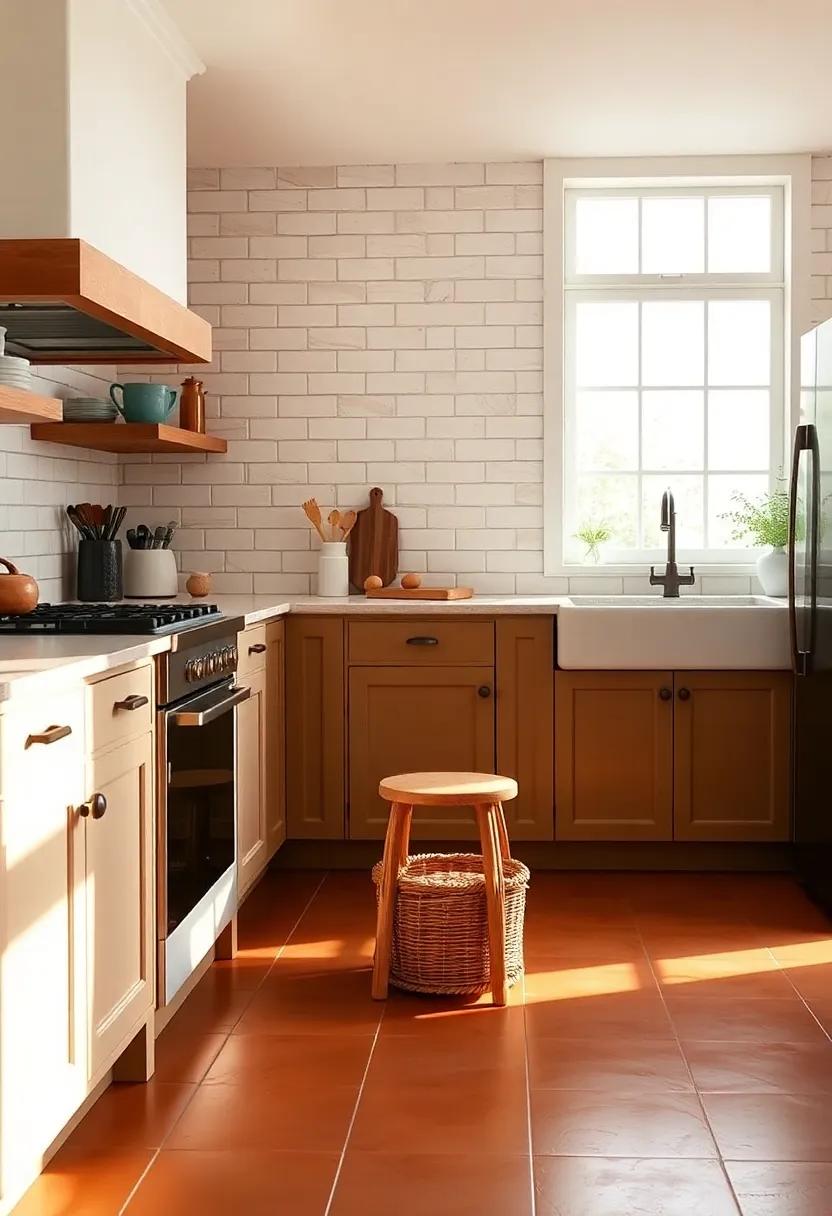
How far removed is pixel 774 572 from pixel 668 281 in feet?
4.08

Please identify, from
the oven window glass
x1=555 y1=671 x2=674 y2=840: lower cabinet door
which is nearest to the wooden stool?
the oven window glass

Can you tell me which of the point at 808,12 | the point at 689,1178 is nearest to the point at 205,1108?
the point at 689,1178

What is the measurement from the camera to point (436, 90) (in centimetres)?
444

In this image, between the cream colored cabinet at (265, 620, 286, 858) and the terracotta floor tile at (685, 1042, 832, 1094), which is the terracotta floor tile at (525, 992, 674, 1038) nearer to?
the terracotta floor tile at (685, 1042, 832, 1094)

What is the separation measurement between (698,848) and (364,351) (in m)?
2.29

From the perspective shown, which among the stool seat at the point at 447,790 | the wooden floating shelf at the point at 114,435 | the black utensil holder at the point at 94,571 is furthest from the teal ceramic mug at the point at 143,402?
the stool seat at the point at 447,790

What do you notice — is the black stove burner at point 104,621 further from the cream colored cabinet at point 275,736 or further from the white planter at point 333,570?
the white planter at point 333,570

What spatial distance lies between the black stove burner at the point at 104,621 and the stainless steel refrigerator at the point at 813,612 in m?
1.93

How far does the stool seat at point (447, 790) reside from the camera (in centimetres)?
343

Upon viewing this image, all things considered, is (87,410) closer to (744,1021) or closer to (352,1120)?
(352,1120)

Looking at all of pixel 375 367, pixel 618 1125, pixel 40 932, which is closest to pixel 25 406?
pixel 40 932

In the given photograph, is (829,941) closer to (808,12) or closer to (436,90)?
(808,12)

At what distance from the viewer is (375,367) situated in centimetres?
527

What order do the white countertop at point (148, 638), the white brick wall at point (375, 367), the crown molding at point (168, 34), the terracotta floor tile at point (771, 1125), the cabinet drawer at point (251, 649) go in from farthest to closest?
the white brick wall at point (375, 367) < the cabinet drawer at point (251, 649) < the crown molding at point (168, 34) < the terracotta floor tile at point (771, 1125) < the white countertop at point (148, 638)
